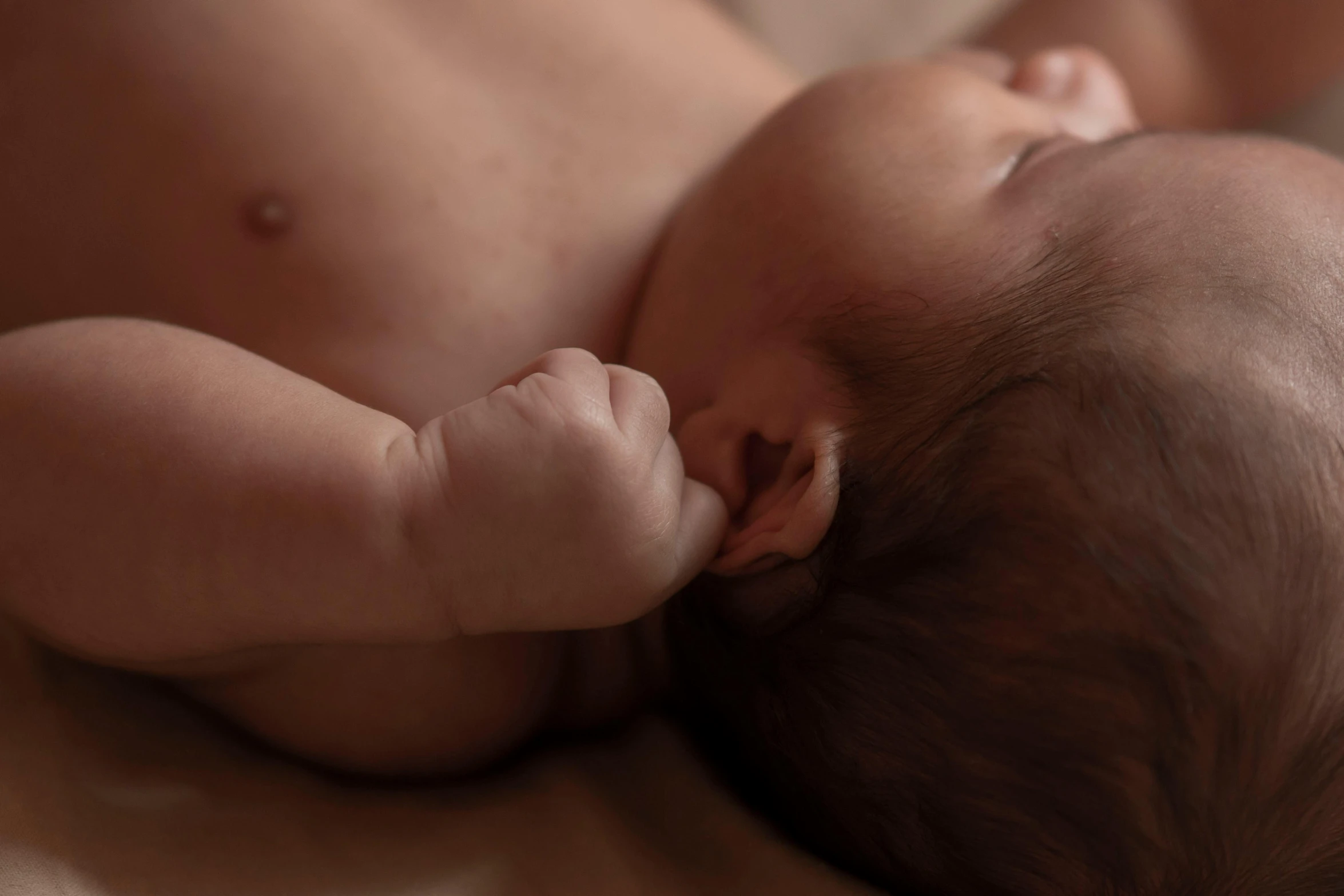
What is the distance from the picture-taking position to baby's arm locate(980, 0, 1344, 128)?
1.38m

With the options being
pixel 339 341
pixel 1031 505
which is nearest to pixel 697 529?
pixel 1031 505

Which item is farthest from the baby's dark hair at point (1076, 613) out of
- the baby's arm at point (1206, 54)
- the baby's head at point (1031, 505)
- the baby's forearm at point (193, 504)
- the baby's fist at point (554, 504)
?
the baby's arm at point (1206, 54)

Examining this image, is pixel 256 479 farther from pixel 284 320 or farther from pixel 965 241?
pixel 965 241

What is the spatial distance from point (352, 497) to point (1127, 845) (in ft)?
1.58

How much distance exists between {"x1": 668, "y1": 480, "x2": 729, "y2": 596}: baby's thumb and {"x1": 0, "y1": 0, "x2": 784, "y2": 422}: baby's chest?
0.23m

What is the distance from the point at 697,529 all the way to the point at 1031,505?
0.21m

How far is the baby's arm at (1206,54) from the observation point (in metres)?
1.38

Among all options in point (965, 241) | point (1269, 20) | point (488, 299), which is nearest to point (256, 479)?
point (488, 299)

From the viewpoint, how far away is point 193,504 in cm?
67

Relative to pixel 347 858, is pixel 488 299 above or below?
above

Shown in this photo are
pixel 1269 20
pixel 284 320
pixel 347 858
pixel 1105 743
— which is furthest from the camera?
pixel 1269 20

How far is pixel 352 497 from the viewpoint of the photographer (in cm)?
65

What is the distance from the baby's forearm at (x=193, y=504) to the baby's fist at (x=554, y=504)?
31 millimetres

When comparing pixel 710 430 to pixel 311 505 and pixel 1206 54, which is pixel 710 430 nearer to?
pixel 311 505
